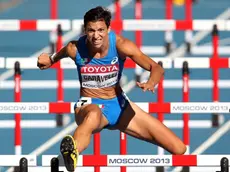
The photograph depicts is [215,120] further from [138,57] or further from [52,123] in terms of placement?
[138,57]

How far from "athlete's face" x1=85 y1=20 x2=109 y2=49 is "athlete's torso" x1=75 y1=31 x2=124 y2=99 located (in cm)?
21

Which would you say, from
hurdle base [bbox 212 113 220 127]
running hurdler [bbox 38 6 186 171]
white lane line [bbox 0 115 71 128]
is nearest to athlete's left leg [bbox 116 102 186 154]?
running hurdler [bbox 38 6 186 171]

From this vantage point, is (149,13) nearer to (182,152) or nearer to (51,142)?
(51,142)

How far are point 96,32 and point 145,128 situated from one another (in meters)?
1.07

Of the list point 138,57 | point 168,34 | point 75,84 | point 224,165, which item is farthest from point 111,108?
point 168,34

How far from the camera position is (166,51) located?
53.0 ft

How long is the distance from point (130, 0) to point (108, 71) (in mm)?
8993

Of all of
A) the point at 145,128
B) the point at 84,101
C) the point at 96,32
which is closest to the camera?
the point at 96,32

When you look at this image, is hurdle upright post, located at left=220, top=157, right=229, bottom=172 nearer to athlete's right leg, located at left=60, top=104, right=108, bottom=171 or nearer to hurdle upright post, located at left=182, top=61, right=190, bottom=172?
athlete's right leg, located at left=60, top=104, right=108, bottom=171

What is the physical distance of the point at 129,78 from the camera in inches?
623

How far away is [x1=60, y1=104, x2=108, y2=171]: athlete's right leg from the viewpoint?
9672mm

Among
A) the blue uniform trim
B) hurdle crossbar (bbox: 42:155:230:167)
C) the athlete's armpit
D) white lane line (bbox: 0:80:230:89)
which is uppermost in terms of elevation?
white lane line (bbox: 0:80:230:89)

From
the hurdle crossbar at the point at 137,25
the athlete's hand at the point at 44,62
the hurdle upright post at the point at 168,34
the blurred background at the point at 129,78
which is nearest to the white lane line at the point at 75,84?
the blurred background at the point at 129,78

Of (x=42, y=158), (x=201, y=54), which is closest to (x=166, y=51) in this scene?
(x=201, y=54)
